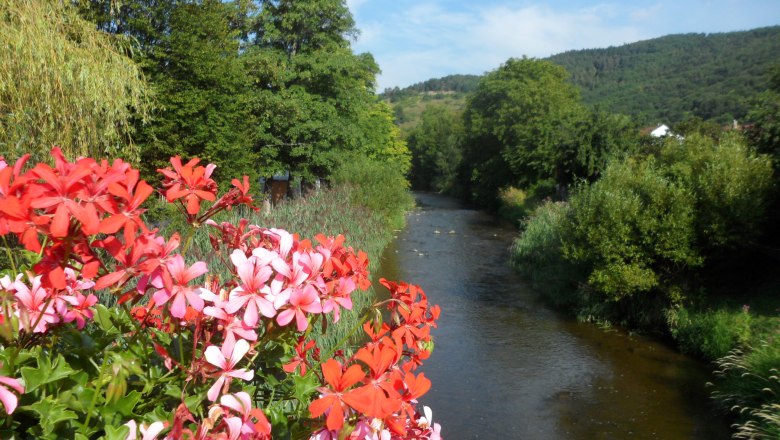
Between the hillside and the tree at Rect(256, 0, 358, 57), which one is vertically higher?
the hillside

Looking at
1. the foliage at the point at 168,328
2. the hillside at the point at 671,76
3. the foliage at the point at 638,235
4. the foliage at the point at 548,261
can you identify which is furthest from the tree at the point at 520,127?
the foliage at the point at 168,328

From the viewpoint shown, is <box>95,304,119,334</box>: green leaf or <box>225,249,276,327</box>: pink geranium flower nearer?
<box>225,249,276,327</box>: pink geranium flower

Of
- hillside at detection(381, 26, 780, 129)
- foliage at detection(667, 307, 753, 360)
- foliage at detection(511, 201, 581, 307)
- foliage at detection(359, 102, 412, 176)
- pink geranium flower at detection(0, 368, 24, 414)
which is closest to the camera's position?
pink geranium flower at detection(0, 368, 24, 414)

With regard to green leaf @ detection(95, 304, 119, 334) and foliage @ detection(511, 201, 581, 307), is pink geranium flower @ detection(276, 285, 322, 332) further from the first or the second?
foliage @ detection(511, 201, 581, 307)

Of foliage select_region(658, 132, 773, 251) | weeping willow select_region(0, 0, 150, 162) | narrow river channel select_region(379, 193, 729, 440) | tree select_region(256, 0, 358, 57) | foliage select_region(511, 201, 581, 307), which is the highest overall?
tree select_region(256, 0, 358, 57)

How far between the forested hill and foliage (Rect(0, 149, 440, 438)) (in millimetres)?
47039

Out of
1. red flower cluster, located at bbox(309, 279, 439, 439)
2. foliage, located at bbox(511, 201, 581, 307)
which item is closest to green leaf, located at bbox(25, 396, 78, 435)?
red flower cluster, located at bbox(309, 279, 439, 439)

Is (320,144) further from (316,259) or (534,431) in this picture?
(316,259)

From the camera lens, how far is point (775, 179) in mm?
9844

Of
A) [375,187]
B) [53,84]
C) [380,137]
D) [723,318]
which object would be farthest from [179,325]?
[380,137]

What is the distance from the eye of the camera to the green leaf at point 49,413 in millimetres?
1086

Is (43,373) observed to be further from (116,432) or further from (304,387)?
(304,387)

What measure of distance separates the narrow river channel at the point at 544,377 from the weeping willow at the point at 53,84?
6.19 meters

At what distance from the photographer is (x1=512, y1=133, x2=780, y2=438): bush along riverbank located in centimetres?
932
